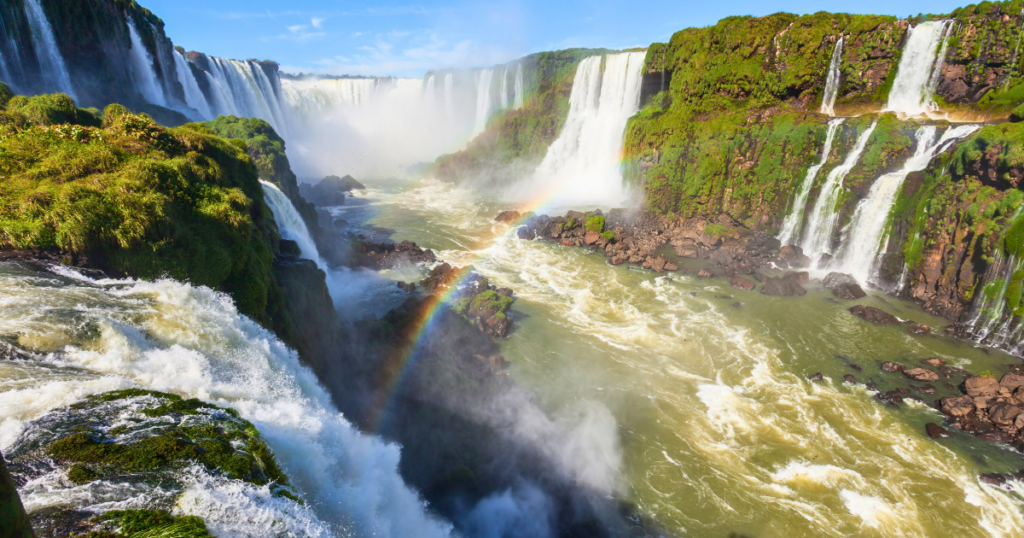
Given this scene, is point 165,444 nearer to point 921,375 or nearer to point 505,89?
point 921,375

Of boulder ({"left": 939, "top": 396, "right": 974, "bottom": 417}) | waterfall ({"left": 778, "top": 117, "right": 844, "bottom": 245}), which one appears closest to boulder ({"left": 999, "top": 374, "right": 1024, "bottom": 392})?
boulder ({"left": 939, "top": 396, "right": 974, "bottom": 417})

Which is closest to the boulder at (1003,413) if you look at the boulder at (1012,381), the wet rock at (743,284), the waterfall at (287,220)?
the boulder at (1012,381)

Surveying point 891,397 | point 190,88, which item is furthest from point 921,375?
point 190,88

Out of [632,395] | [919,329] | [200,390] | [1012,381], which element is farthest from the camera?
[919,329]

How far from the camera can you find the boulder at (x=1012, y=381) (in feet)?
42.2

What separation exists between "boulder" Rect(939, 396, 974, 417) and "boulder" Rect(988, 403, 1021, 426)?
1.40 ft

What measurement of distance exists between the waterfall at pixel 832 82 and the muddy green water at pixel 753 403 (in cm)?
1348

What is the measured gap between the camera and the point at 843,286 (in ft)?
66.3

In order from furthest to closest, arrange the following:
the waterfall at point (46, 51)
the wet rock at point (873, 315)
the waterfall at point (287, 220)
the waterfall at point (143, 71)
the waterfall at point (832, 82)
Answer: the waterfall at point (143, 71) < the waterfall at point (832, 82) < the waterfall at point (46, 51) < the wet rock at point (873, 315) < the waterfall at point (287, 220)

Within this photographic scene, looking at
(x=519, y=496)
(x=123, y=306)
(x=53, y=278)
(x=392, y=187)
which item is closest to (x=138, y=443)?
(x=123, y=306)

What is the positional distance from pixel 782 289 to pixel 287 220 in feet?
77.2

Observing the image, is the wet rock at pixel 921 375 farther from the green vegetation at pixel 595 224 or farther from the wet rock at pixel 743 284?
the green vegetation at pixel 595 224

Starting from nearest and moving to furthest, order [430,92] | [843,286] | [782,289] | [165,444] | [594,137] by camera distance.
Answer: [165,444], [843,286], [782,289], [594,137], [430,92]

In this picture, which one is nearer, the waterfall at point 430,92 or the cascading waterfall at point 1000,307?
the cascading waterfall at point 1000,307
